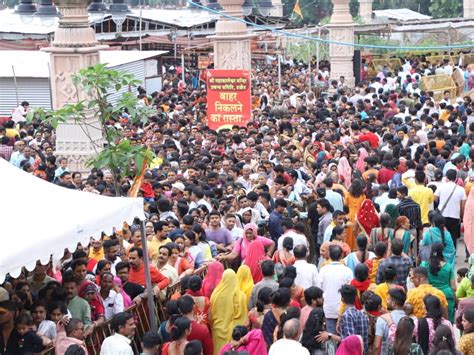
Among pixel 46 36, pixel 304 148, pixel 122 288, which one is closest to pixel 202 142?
pixel 304 148

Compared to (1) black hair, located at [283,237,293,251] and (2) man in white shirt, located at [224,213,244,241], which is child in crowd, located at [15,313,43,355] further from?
(2) man in white shirt, located at [224,213,244,241]

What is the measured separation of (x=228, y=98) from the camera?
18.8 m

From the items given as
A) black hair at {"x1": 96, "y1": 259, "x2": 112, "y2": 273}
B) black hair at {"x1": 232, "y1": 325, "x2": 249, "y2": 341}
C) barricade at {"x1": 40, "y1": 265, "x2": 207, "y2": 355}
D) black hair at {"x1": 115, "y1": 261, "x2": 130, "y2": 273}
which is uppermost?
black hair at {"x1": 96, "y1": 259, "x2": 112, "y2": 273}

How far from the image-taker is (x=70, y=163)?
653 inches

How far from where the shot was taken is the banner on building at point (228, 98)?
18.6 meters

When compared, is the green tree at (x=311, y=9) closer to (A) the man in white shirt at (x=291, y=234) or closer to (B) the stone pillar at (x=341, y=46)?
(B) the stone pillar at (x=341, y=46)

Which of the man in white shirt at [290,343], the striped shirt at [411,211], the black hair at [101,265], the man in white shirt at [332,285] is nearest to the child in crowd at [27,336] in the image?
the black hair at [101,265]

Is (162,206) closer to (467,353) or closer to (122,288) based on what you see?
(122,288)

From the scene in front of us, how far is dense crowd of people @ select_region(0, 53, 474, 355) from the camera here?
8.19 meters

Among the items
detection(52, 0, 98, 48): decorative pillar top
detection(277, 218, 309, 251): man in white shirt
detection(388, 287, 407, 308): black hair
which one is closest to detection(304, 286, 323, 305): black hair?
detection(388, 287, 407, 308): black hair

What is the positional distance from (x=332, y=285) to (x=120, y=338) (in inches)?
91.6

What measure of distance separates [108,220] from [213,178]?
5491 millimetres

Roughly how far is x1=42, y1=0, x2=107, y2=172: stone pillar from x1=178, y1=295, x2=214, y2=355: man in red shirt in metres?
8.11

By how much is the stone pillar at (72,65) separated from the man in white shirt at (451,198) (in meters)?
5.53
